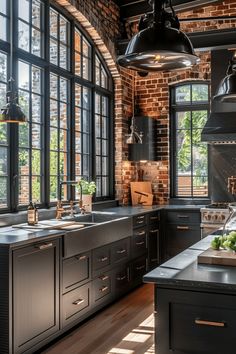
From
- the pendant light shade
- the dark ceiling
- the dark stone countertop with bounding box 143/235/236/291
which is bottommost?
the dark stone countertop with bounding box 143/235/236/291

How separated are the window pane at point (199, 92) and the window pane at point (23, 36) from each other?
3.31 m

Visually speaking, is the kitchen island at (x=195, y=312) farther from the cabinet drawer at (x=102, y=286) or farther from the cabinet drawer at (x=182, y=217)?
the cabinet drawer at (x=182, y=217)

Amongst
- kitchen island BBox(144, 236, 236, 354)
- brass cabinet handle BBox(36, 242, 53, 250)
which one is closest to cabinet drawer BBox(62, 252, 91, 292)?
brass cabinet handle BBox(36, 242, 53, 250)

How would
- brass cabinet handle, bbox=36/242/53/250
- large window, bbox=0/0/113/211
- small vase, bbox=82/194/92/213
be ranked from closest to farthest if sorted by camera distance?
brass cabinet handle, bbox=36/242/53/250, large window, bbox=0/0/113/211, small vase, bbox=82/194/92/213

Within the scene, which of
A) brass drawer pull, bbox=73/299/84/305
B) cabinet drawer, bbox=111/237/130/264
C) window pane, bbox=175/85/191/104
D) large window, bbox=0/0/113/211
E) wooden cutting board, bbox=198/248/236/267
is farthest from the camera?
window pane, bbox=175/85/191/104

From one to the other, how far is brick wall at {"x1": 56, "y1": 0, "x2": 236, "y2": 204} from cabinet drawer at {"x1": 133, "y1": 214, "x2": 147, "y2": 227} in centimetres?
109

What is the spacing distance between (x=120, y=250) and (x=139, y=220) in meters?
0.72

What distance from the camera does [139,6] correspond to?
747cm

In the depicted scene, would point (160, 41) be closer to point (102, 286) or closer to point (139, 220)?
point (102, 286)

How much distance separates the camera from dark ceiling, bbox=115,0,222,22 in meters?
7.19

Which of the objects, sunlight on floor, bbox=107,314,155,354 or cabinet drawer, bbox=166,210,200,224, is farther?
cabinet drawer, bbox=166,210,200,224

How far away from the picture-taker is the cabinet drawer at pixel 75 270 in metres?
4.46

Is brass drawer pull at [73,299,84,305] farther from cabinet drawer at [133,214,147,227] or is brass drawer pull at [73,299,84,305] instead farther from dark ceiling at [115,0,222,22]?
dark ceiling at [115,0,222,22]

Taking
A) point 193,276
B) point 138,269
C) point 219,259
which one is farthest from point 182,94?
point 193,276
